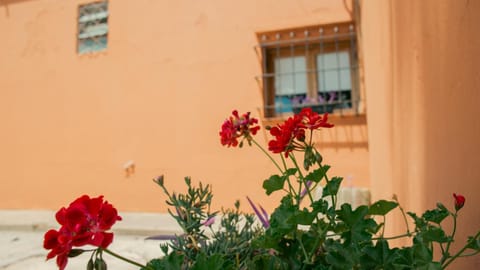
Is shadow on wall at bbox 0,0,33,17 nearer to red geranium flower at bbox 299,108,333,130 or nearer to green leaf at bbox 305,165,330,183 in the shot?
red geranium flower at bbox 299,108,333,130

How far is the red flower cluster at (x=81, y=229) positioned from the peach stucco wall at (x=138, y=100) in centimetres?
341

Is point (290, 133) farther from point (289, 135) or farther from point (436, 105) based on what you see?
point (436, 105)

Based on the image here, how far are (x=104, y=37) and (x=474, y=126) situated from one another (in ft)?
15.1

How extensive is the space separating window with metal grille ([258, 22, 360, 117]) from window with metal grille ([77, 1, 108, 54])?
6.74 ft

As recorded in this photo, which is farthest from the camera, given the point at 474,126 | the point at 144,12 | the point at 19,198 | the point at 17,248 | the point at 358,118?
the point at 19,198

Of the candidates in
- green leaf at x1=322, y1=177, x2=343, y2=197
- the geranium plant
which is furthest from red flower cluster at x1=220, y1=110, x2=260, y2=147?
green leaf at x1=322, y1=177, x2=343, y2=197

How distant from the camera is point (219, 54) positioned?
4.24 m

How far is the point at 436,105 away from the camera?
0.96 m

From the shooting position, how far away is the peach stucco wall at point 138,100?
13.4 ft


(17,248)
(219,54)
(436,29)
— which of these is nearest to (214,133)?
(219,54)

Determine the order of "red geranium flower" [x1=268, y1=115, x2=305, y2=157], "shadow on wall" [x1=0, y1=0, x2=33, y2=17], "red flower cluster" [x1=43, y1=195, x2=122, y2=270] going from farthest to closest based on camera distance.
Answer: "shadow on wall" [x1=0, y1=0, x2=33, y2=17], "red geranium flower" [x1=268, y1=115, x2=305, y2=157], "red flower cluster" [x1=43, y1=195, x2=122, y2=270]

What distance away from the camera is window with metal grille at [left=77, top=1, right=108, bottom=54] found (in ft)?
15.2

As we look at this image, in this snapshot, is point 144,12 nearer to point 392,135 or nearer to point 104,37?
point 104,37

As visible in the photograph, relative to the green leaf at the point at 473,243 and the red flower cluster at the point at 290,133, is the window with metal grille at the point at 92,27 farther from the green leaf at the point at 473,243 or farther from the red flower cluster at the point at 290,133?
the green leaf at the point at 473,243
